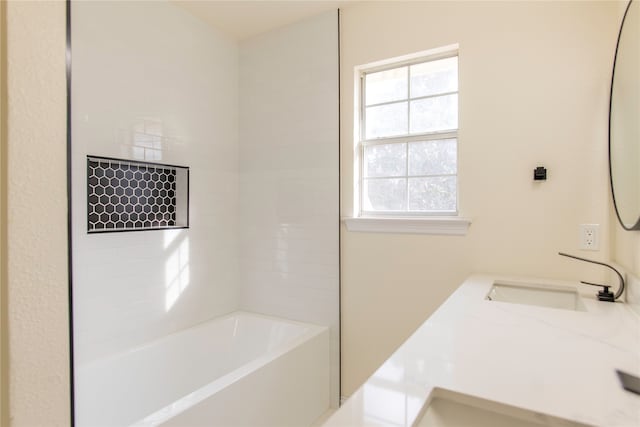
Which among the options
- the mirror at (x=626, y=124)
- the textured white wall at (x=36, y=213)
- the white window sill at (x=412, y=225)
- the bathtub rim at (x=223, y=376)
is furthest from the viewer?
the white window sill at (x=412, y=225)

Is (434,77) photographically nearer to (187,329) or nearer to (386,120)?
(386,120)

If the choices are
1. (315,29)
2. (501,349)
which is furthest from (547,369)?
(315,29)

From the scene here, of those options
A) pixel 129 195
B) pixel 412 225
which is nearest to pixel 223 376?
pixel 129 195

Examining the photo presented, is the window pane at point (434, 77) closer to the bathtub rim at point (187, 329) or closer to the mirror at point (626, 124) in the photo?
the mirror at point (626, 124)

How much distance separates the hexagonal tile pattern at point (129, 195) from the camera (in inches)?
79.4

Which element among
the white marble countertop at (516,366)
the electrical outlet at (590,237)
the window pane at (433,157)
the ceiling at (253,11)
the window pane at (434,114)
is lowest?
the white marble countertop at (516,366)

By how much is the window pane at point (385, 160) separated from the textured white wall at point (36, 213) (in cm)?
197

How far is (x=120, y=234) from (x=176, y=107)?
933 mm

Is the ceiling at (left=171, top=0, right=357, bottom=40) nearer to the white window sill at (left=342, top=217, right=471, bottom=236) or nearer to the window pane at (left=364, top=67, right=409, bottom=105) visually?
the window pane at (left=364, top=67, right=409, bottom=105)

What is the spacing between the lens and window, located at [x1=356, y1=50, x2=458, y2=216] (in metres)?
2.17

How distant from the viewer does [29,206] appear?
56 centimetres

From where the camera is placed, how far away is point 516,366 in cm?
81

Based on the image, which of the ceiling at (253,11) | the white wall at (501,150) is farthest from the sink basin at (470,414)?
the ceiling at (253,11)

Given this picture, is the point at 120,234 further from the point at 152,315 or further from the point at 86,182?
the point at 152,315
